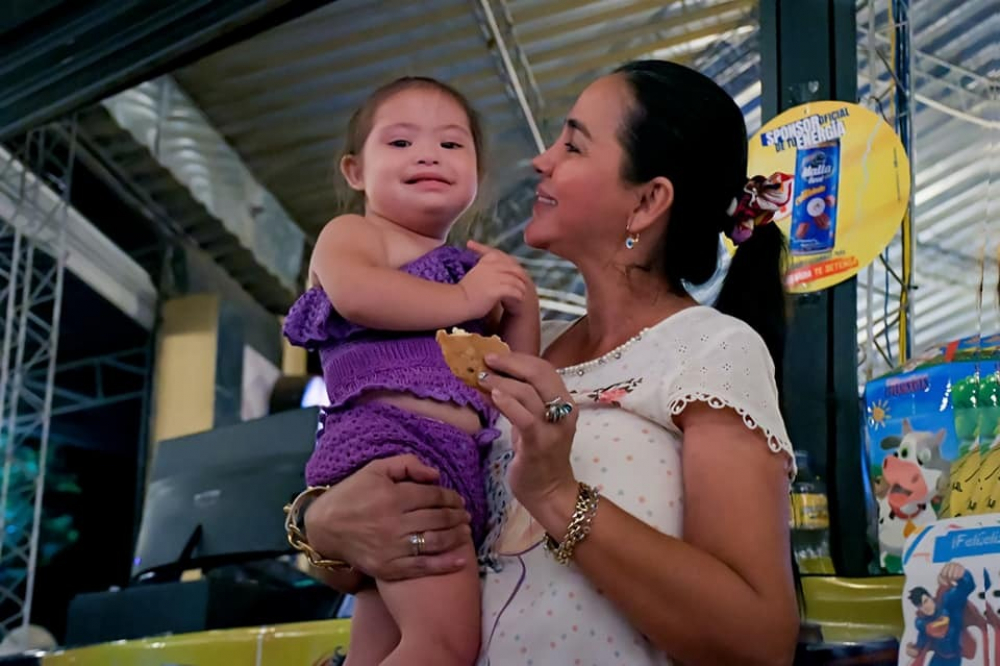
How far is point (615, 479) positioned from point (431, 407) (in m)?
0.25

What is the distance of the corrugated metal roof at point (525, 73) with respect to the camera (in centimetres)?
400

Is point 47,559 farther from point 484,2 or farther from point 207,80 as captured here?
point 484,2

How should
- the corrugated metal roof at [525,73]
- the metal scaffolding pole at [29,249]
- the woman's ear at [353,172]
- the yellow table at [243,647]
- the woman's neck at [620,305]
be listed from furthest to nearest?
1. the metal scaffolding pole at [29,249]
2. the corrugated metal roof at [525,73]
3. the yellow table at [243,647]
4. the woman's ear at [353,172]
5. the woman's neck at [620,305]

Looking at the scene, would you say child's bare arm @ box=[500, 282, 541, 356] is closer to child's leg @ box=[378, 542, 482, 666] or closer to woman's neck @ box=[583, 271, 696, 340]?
woman's neck @ box=[583, 271, 696, 340]

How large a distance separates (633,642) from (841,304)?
1395 millimetres

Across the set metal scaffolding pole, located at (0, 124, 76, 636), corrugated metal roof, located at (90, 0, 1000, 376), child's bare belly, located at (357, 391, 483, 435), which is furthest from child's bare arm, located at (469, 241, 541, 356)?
metal scaffolding pole, located at (0, 124, 76, 636)

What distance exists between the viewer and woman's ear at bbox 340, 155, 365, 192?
161 centimetres

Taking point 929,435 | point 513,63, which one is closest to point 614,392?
point 929,435

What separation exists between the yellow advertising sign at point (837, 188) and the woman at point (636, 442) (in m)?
0.92

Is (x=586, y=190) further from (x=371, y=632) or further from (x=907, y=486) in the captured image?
(x=907, y=486)

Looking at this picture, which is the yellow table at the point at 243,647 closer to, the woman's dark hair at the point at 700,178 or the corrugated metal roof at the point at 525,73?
the woman's dark hair at the point at 700,178

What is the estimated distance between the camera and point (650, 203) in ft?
4.61

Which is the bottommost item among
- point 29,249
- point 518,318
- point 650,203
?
point 518,318

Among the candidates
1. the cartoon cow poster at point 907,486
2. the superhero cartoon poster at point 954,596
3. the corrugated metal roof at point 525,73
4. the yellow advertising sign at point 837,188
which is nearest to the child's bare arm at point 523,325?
the superhero cartoon poster at point 954,596
